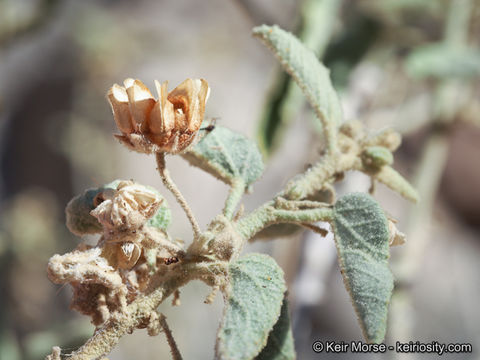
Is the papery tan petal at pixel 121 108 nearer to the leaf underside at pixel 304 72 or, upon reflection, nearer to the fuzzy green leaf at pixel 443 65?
the leaf underside at pixel 304 72

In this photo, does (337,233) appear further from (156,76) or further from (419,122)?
(156,76)

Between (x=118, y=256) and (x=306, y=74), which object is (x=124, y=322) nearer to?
(x=118, y=256)

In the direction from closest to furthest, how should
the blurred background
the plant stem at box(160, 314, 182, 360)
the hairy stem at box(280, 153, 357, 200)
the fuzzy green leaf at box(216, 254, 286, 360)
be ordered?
the fuzzy green leaf at box(216, 254, 286, 360) → the plant stem at box(160, 314, 182, 360) → the hairy stem at box(280, 153, 357, 200) → the blurred background

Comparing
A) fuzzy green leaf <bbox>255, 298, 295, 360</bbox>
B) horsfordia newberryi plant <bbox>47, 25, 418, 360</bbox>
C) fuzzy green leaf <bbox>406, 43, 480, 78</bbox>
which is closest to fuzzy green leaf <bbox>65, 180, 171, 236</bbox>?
horsfordia newberryi plant <bbox>47, 25, 418, 360</bbox>

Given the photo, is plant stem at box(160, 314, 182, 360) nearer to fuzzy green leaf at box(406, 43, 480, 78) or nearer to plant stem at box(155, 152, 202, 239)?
plant stem at box(155, 152, 202, 239)

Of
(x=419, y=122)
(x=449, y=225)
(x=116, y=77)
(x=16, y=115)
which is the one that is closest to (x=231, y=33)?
(x=116, y=77)

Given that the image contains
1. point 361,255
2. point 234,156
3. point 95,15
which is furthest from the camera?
point 95,15
